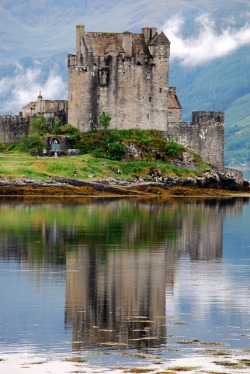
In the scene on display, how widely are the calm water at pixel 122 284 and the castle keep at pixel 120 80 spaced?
80.1 feet

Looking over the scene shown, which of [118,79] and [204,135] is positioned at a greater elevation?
[118,79]

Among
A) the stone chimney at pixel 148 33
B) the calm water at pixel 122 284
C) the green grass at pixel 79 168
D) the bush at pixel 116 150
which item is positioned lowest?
the calm water at pixel 122 284

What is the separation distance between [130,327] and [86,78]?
198 feet

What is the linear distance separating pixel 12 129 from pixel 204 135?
14236 mm

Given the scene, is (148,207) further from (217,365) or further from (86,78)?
(217,365)

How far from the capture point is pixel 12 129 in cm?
9862

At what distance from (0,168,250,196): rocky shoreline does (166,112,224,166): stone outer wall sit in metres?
2.54

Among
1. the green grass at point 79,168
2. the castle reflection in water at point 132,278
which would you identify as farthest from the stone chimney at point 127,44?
the castle reflection in water at point 132,278

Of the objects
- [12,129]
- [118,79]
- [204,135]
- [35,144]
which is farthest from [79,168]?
[204,135]

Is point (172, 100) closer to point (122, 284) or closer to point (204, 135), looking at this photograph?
point (204, 135)

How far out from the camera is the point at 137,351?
99.3 feet

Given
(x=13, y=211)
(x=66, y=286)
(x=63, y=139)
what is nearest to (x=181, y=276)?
(x=66, y=286)

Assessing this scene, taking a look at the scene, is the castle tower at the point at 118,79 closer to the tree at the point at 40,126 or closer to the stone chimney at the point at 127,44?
the stone chimney at the point at 127,44

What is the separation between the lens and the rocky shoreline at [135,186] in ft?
277
